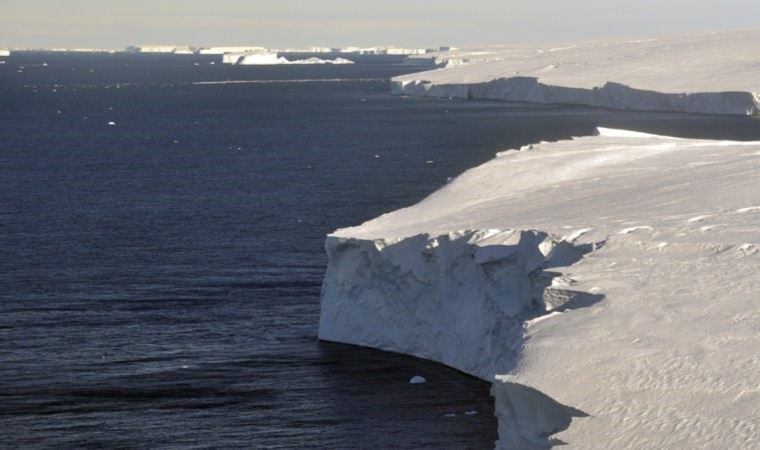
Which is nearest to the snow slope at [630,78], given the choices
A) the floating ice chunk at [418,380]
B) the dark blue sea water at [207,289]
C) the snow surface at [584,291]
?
the dark blue sea water at [207,289]

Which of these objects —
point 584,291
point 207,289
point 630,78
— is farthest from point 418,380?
point 630,78

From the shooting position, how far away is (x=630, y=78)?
7994 cm

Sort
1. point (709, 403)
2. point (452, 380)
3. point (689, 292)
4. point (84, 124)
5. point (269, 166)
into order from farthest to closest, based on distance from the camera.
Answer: point (84, 124)
point (269, 166)
point (452, 380)
point (689, 292)
point (709, 403)

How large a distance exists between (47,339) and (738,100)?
170 feet

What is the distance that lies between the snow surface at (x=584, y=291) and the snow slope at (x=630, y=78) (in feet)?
146

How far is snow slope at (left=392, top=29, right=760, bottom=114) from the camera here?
70.9m

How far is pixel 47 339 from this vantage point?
2191 centimetres

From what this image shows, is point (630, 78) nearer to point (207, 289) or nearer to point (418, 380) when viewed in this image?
point (207, 289)

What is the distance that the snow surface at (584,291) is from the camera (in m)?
12.6

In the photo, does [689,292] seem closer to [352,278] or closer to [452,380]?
[452,380]

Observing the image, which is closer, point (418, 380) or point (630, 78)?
point (418, 380)

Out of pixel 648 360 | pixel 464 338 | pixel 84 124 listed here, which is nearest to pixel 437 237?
pixel 464 338

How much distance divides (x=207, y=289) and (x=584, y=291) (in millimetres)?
11788

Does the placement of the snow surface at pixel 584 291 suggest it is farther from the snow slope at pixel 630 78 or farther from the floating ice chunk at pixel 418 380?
the snow slope at pixel 630 78
